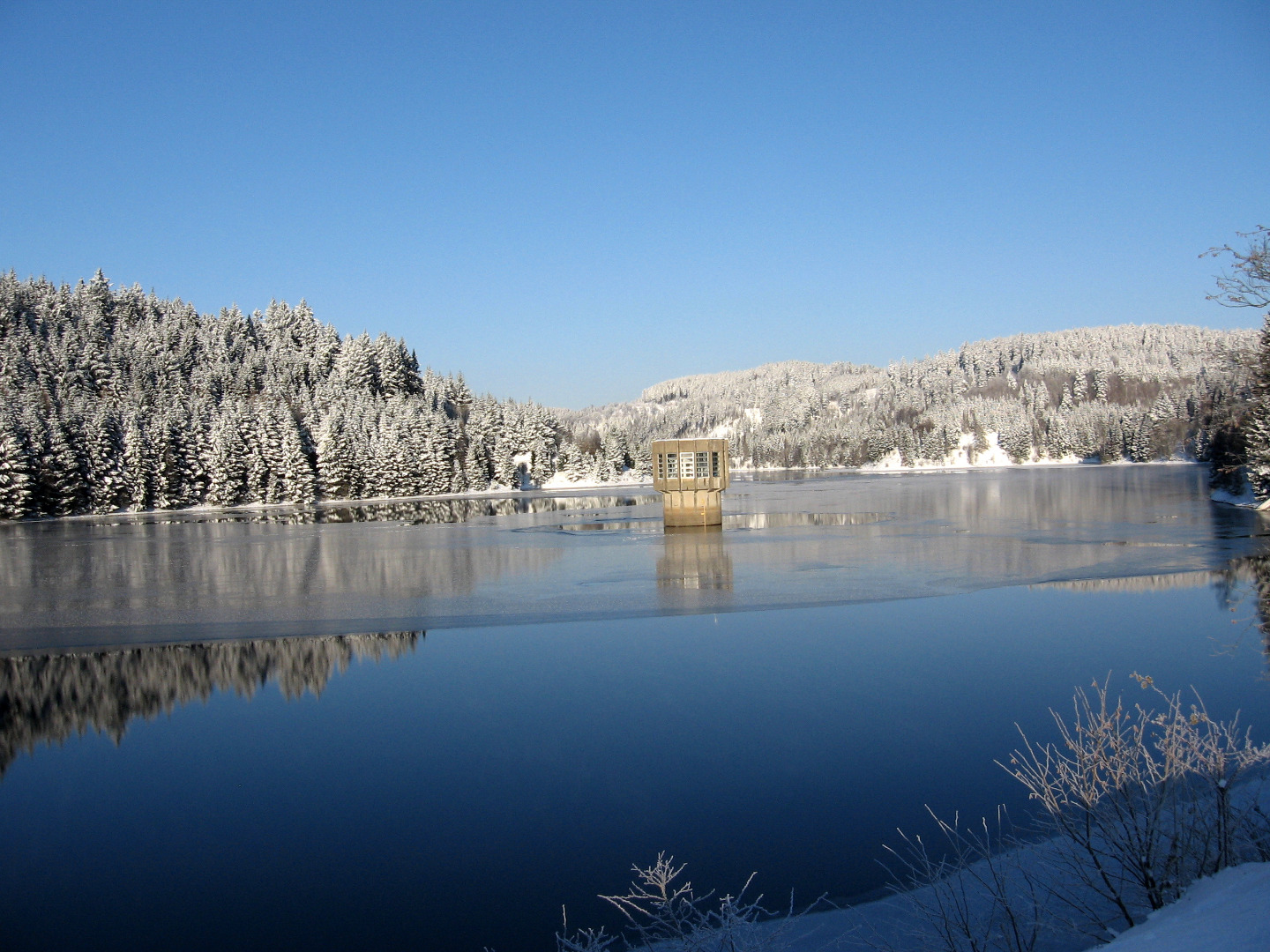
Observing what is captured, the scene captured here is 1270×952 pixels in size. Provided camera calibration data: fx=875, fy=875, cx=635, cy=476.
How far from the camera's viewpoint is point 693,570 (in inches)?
1040

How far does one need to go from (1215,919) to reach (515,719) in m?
9.13

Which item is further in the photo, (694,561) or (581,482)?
(581,482)

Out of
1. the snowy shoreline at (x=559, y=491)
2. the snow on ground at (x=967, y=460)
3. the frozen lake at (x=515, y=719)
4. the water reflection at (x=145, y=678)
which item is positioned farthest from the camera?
the snow on ground at (x=967, y=460)

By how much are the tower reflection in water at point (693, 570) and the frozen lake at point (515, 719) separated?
0.24m

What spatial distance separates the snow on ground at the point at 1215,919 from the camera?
12.0 ft

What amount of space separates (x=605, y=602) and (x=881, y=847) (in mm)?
13513

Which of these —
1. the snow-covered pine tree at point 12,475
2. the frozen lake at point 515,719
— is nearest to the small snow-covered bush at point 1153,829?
the frozen lake at point 515,719

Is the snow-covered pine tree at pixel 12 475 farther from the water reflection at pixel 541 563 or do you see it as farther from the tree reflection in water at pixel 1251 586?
the tree reflection in water at pixel 1251 586

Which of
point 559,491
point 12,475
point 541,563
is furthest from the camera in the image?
point 559,491

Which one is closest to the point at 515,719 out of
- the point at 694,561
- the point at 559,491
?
the point at 694,561

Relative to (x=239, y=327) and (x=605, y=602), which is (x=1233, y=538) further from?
(x=239, y=327)

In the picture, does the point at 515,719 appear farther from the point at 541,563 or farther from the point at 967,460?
the point at 967,460

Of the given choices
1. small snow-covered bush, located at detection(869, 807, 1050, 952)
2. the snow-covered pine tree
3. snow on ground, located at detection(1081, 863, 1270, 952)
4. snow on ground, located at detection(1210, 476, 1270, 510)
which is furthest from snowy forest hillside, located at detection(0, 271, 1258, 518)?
snow on ground, located at detection(1081, 863, 1270, 952)

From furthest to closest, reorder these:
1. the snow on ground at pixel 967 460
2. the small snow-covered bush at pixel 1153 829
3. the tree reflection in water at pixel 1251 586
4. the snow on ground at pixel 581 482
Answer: the snow on ground at pixel 967 460 < the snow on ground at pixel 581 482 < the tree reflection in water at pixel 1251 586 < the small snow-covered bush at pixel 1153 829
